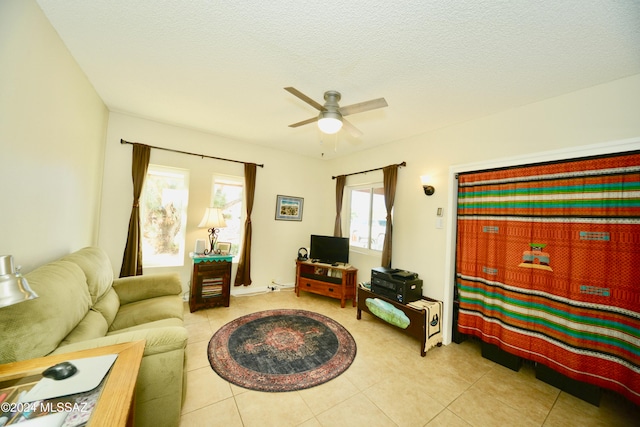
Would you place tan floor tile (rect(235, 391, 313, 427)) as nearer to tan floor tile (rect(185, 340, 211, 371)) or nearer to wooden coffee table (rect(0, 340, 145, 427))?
tan floor tile (rect(185, 340, 211, 371))

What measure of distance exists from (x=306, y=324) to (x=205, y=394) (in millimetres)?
1401

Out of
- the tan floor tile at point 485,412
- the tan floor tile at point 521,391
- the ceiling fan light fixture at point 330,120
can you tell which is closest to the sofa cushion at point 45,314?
the ceiling fan light fixture at point 330,120

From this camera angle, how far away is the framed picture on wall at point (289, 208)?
4.40 meters

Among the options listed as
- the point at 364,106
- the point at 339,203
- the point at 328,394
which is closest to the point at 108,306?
the point at 328,394

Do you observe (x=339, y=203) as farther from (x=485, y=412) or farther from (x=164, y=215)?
(x=485, y=412)

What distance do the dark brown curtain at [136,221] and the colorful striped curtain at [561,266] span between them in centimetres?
422

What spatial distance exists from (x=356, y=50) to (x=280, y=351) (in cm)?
286

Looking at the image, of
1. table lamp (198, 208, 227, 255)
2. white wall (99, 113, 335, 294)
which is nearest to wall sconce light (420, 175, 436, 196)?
white wall (99, 113, 335, 294)

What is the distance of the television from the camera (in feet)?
12.8

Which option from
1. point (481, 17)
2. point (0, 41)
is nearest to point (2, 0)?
point (0, 41)

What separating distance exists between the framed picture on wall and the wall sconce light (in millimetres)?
2394

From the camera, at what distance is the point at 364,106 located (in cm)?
186

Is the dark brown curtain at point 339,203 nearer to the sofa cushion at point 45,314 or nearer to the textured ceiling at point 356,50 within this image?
the textured ceiling at point 356,50

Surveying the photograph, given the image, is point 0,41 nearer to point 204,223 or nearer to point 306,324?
point 204,223
